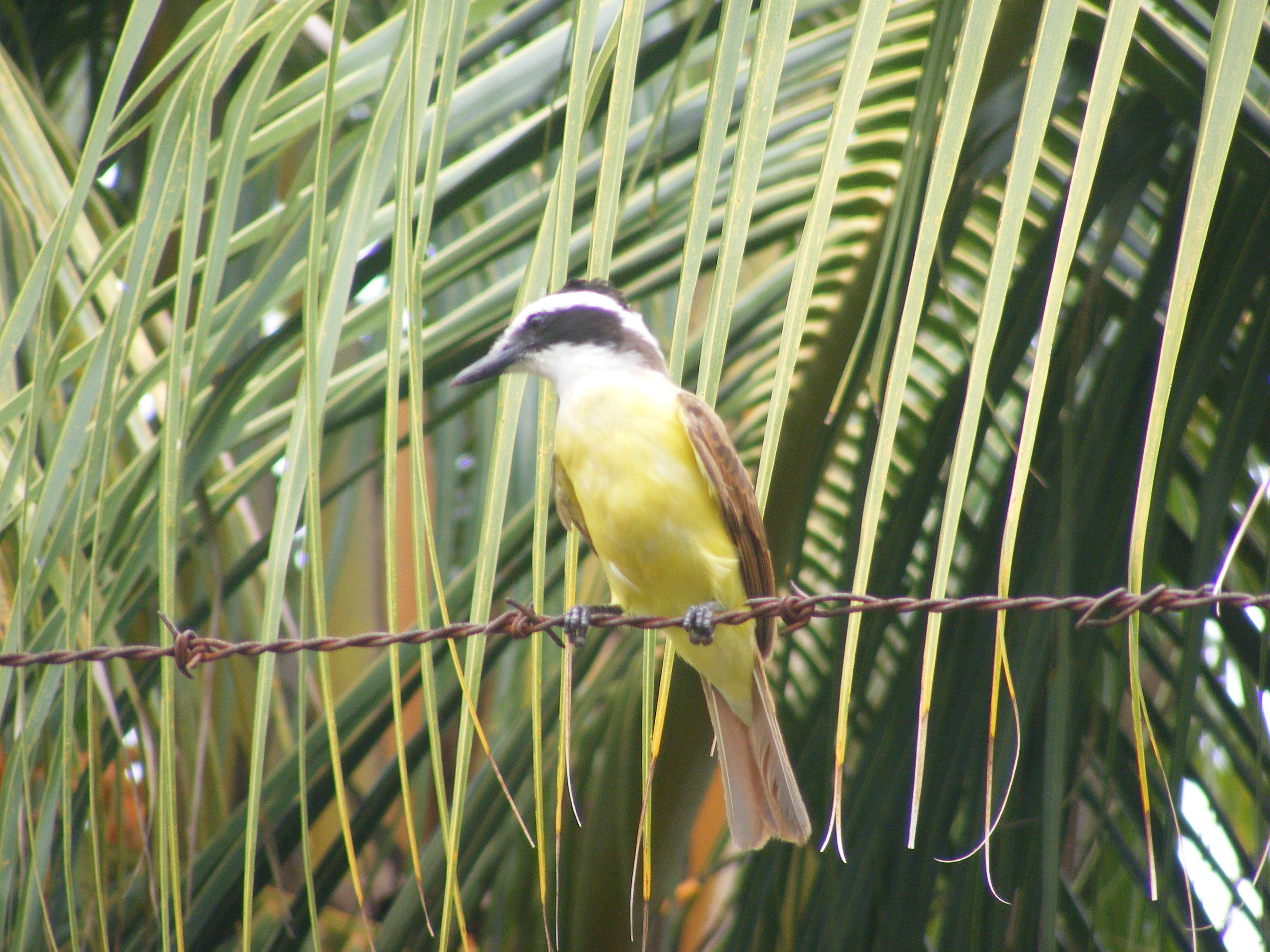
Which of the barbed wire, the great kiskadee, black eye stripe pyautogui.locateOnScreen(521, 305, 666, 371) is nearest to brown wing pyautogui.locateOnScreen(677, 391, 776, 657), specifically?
the great kiskadee

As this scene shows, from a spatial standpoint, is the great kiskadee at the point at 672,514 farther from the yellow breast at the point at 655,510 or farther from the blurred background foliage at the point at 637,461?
the blurred background foliage at the point at 637,461

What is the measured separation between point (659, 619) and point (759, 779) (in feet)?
2.28

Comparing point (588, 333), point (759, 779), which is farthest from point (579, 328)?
point (759, 779)

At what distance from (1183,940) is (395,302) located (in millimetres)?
1923

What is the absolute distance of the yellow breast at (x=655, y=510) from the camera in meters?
2.20

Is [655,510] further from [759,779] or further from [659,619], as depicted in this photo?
[659,619]

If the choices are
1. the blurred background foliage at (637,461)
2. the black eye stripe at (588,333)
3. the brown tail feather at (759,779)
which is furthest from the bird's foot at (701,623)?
the black eye stripe at (588,333)

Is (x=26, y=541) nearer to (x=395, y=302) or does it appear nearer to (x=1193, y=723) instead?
(x=395, y=302)

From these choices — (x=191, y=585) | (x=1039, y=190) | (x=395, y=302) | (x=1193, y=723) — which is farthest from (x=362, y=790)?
(x=395, y=302)

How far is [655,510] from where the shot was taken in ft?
7.20

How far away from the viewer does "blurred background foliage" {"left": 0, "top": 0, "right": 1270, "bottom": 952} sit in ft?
3.84

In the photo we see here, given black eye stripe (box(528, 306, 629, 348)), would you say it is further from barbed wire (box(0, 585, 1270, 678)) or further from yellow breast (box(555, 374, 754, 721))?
barbed wire (box(0, 585, 1270, 678))

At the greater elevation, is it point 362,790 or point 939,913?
point 362,790

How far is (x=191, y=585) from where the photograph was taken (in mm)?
3291
